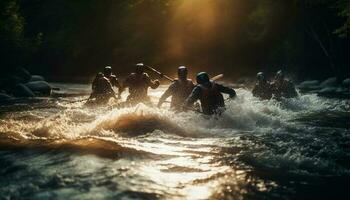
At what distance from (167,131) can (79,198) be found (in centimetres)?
464

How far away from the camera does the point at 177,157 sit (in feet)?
27.2

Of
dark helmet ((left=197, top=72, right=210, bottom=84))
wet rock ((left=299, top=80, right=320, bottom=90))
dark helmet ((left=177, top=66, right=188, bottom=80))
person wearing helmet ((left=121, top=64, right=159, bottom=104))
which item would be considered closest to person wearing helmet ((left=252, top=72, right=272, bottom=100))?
person wearing helmet ((left=121, top=64, right=159, bottom=104))

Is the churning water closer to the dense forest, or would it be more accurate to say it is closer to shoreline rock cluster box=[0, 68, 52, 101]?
shoreline rock cluster box=[0, 68, 52, 101]

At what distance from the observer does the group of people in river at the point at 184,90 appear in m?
11.6

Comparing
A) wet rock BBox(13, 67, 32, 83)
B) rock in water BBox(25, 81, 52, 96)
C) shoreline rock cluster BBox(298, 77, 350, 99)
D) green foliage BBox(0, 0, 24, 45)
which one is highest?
green foliage BBox(0, 0, 24, 45)

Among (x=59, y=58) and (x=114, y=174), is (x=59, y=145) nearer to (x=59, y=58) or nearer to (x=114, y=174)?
(x=114, y=174)

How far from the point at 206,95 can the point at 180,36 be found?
34648 mm

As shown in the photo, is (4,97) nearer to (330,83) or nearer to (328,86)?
(328,86)

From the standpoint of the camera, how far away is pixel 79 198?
6113 mm

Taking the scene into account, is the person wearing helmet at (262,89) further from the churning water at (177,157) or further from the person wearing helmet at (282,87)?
the churning water at (177,157)

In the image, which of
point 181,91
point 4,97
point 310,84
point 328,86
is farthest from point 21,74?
point 181,91

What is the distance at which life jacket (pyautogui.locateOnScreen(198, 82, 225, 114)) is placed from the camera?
455 inches

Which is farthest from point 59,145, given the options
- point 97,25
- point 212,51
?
point 97,25

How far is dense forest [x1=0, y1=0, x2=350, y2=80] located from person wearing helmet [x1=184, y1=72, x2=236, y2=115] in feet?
48.2
